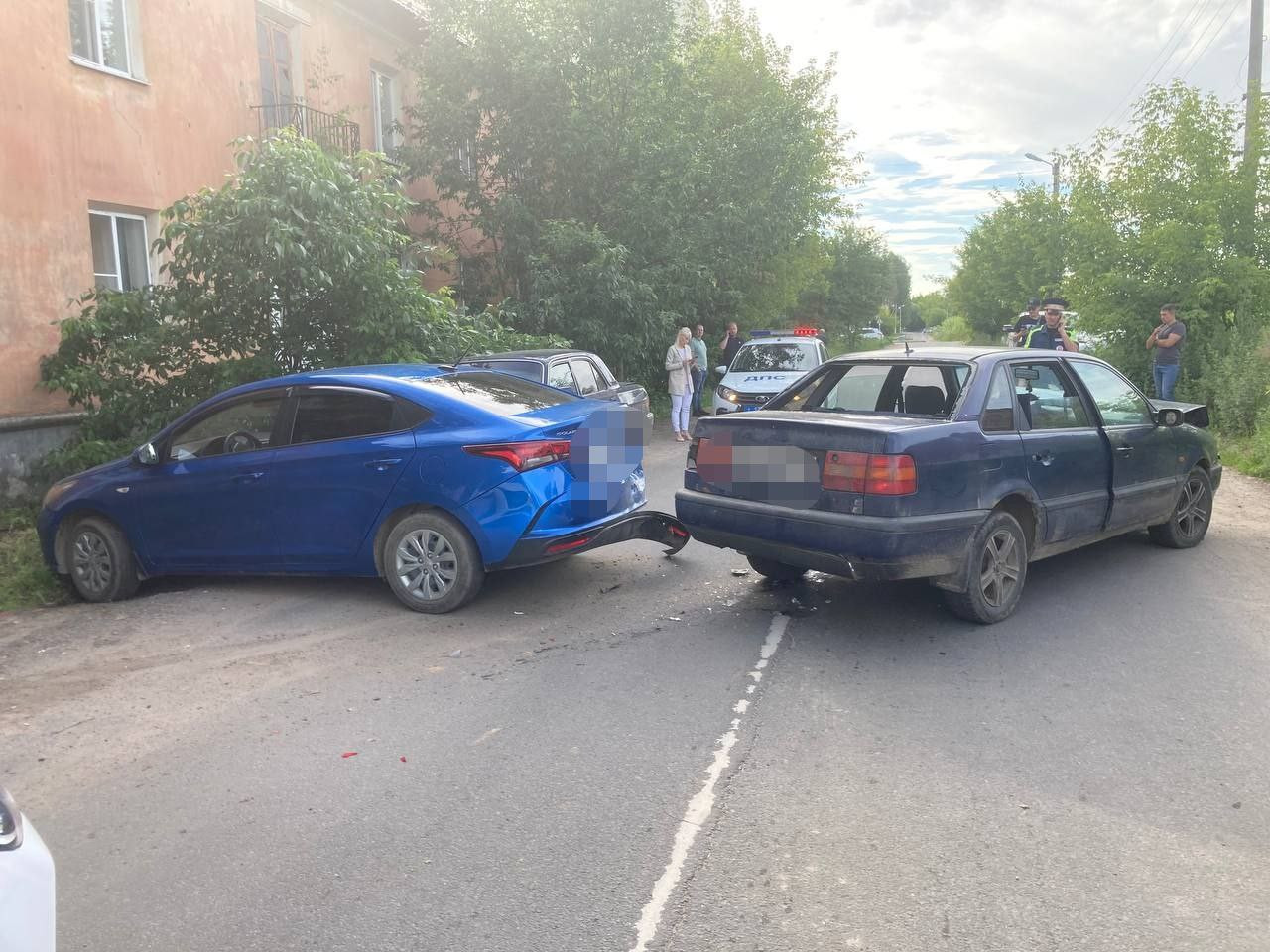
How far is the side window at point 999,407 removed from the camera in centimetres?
603

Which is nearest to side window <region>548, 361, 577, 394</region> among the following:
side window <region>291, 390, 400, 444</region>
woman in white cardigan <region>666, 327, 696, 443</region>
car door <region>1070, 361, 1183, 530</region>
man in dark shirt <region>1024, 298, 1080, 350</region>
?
side window <region>291, 390, 400, 444</region>

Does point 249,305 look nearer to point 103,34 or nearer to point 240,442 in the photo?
point 240,442

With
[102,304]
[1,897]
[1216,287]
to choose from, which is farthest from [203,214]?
[1216,287]

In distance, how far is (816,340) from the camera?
1797cm

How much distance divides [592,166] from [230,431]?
1323 centimetres

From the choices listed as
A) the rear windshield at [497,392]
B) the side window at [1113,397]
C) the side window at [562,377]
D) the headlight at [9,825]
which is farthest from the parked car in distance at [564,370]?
the headlight at [9,825]

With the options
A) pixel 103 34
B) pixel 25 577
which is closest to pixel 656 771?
pixel 25 577

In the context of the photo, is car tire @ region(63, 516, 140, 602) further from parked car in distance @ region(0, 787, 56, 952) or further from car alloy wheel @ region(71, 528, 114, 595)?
parked car in distance @ region(0, 787, 56, 952)

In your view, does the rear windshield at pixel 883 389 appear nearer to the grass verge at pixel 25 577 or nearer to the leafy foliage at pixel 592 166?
the grass verge at pixel 25 577

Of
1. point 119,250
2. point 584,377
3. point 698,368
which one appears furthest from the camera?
point 698,368

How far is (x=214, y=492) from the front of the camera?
6961 mm

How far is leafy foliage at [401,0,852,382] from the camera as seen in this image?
59.4 ft

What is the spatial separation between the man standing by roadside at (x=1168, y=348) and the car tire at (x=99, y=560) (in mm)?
15024

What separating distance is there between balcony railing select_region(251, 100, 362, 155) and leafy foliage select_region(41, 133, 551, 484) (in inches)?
153
